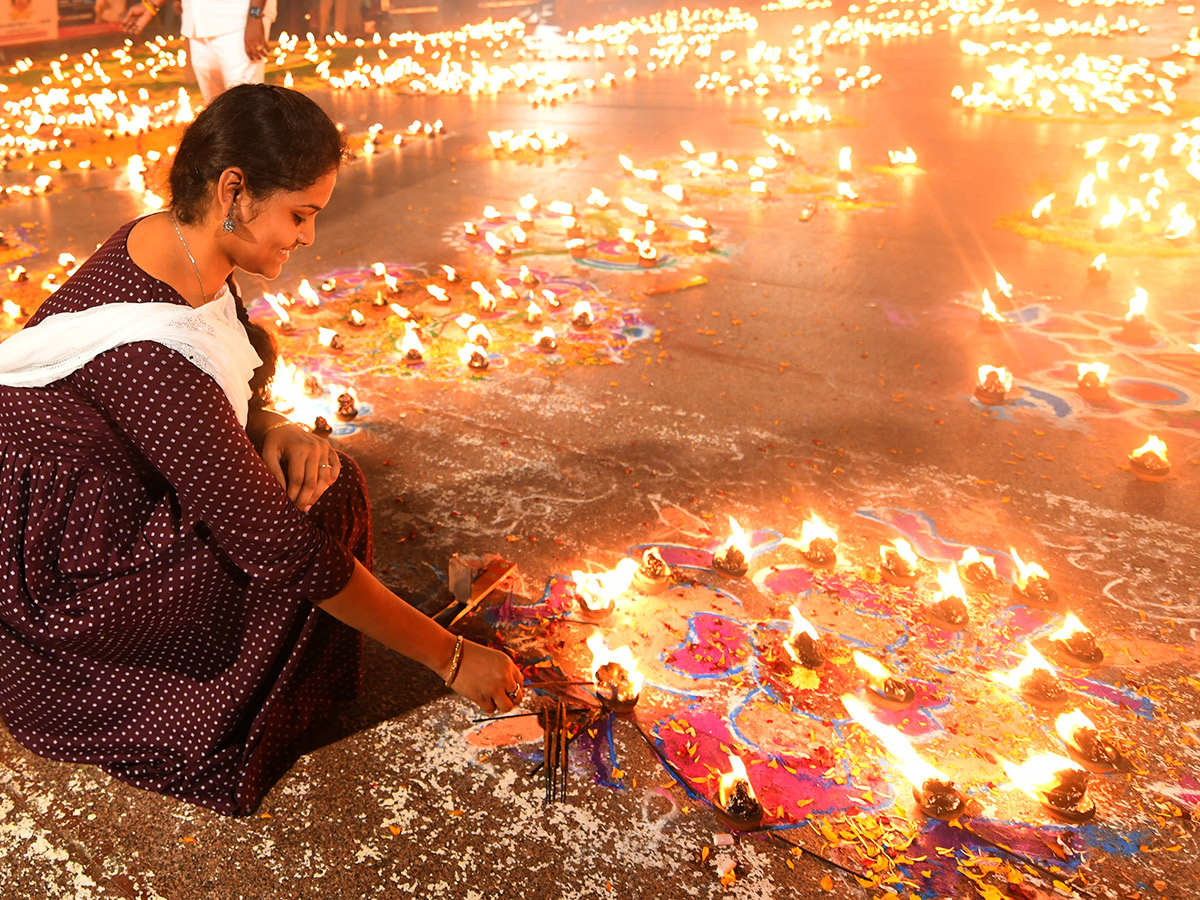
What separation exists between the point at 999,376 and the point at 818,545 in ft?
6.17

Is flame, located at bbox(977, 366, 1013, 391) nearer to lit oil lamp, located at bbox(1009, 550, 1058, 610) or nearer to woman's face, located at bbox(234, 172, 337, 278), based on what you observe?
lit oil lamp, located at bbox(1009, 550, 1058, 610)

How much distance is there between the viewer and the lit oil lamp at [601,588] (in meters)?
3.10

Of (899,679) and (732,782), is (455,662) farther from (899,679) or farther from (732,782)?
(899,679)

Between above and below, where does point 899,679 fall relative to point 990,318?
below

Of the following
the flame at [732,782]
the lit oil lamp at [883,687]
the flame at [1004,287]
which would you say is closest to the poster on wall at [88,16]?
the flame at [1004,287]

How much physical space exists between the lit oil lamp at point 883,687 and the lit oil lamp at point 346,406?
285 centimetres

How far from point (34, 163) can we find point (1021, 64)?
14.2m

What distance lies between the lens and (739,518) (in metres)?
3.69

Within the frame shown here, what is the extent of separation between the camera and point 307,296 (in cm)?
567

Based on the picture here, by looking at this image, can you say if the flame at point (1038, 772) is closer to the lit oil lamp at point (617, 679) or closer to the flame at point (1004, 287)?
the lit oil lamp at point (617, 679)

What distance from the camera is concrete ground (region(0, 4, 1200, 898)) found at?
2.27 meters

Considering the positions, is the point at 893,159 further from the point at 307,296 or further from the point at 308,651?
the point at 308,651

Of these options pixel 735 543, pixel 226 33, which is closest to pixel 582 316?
pixel 735 543

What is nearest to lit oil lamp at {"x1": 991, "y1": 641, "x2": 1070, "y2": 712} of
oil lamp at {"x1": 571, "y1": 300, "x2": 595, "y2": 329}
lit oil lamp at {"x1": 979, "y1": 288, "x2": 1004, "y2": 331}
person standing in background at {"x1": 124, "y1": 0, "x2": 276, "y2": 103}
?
lit oil lamp at {"x1": 979, "y1": 288, "x2": 1004, "y2": 331}
